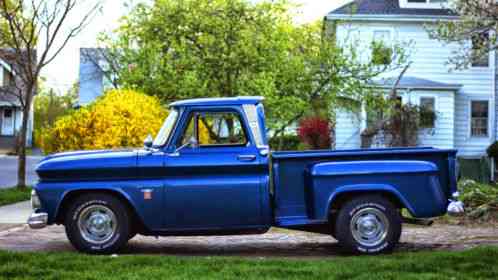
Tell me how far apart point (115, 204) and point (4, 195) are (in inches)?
339

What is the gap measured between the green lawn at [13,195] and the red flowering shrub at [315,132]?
11.2m

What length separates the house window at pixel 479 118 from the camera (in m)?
27.9

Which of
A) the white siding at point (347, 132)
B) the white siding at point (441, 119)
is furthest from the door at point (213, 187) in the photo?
the white siding at point (441, 119)

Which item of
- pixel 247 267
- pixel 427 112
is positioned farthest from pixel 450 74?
pixel 247 267

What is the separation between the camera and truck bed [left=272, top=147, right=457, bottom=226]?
27.6 ft

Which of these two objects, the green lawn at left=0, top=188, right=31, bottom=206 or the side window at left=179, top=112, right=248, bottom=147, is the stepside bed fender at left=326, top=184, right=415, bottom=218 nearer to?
the side window at left=179, top=112, right=248, bottom=147

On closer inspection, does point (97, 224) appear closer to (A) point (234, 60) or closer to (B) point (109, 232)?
(B) point (109, 232)

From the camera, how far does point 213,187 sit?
8.34 m

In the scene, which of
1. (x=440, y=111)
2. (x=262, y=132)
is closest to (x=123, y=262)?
(x=262, y=132)

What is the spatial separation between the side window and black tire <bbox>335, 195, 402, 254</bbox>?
1568mm

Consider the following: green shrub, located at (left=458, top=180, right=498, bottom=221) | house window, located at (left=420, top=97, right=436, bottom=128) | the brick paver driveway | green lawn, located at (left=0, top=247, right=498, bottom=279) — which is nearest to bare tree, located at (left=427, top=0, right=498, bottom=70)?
green shrub, located at (left=458, top=180, right=498, bottom=221)

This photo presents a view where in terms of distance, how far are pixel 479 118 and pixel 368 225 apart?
2126cm

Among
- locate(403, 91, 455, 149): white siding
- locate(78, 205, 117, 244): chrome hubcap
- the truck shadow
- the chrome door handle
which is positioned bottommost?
the truck shadow

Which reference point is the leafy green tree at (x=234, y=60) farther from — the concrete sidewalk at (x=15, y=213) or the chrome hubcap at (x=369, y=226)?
the chrome hubcap at (x=369, y=226)
